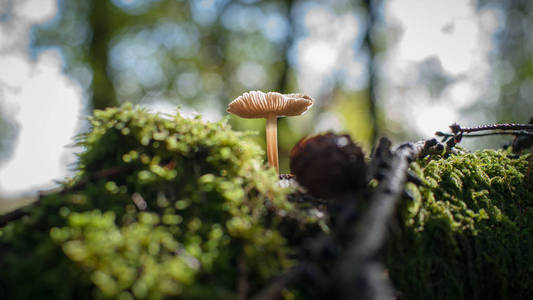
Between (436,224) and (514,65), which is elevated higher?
(514,65)

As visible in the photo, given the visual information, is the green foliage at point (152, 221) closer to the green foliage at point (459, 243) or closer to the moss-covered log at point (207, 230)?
the moss-covered log at point (207, 230)

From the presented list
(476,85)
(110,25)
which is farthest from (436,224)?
(476,85)

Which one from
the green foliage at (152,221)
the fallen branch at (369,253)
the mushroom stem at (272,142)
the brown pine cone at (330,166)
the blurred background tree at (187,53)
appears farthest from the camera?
the blurred background tree at (187,53)

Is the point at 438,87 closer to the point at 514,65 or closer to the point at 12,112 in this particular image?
the point at 514,65

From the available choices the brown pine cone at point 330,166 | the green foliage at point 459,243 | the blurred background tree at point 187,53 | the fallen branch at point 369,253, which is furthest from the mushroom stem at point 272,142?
the blurred background tree at point 187,53

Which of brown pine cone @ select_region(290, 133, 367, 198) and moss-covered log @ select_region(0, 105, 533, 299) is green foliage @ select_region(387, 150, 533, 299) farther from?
brown pine cone @ select_region(290, 133, 367, 198)
